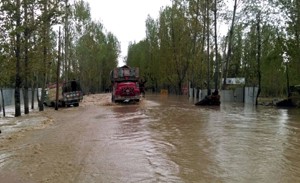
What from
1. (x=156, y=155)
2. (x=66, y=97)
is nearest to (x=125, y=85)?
(x=66, y=97)

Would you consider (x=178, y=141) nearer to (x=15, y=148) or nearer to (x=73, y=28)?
(x=15, y=148)

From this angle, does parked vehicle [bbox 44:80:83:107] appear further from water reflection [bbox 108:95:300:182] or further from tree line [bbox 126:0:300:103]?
water reflection [bbox 108:95:300:182]

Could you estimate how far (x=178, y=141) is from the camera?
12094mm

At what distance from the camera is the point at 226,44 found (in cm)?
4588

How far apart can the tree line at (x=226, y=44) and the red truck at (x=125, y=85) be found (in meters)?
6.69

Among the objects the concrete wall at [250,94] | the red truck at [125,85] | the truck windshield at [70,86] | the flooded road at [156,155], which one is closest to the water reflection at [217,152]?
the flooded road at [156,155]

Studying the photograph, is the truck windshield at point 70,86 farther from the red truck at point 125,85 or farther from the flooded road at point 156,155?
the flooded road at point 156,155

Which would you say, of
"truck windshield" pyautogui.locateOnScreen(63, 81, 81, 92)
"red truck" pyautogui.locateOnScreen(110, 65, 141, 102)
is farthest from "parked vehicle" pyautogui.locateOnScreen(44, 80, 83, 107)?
"red truck" pyautogui.locateOnScreen(110, 65, 141, 102)

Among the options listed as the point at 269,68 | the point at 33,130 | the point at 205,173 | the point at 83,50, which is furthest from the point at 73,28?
the point at 205,173

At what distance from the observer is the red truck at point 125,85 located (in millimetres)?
35297

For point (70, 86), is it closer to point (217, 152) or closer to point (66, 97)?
point (66, 97)

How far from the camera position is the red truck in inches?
1390

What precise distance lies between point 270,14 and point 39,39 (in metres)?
19.7

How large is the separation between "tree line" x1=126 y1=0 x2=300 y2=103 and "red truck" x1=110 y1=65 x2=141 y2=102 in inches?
263
